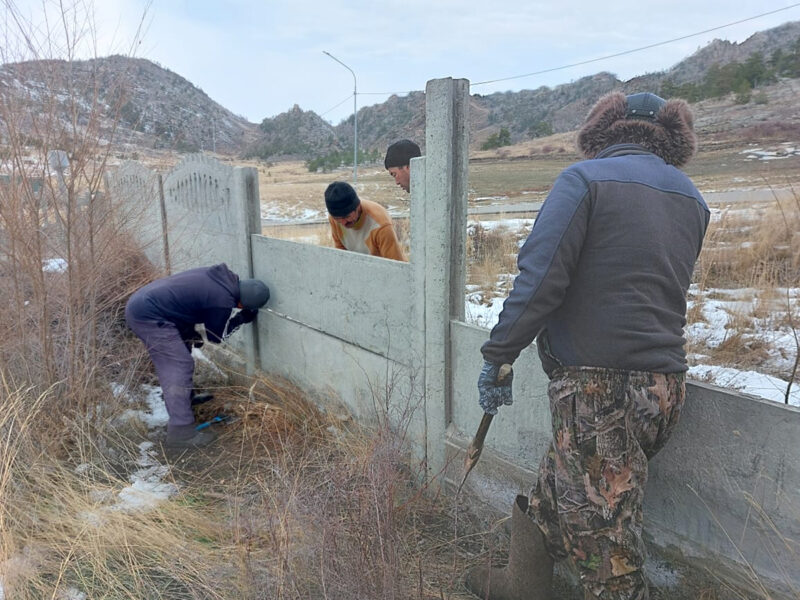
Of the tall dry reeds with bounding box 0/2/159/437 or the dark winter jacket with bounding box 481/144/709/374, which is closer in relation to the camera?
the dark winter jacket with bounding box 481/144/709/374

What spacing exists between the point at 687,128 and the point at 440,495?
2.08m

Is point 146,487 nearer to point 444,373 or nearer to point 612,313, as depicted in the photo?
point 444,373

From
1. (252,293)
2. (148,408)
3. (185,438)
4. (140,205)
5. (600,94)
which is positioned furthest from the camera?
(600,94)

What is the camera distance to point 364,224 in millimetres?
4246

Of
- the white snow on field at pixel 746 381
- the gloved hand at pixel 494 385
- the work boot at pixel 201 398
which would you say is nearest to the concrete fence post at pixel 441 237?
the gloved hand at pixel 494 385


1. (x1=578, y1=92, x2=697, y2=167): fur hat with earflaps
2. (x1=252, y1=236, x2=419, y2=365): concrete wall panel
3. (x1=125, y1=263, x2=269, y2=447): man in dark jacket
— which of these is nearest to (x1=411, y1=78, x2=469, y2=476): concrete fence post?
(x1=252, y1=236, x2=419, y2=365): concrete wall panel

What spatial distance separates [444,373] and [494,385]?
0.98 meters

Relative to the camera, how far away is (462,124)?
2885mm

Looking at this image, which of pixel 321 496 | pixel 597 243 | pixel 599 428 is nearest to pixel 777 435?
pixel 599 428

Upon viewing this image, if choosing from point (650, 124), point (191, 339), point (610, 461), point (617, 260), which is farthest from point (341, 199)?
point (610, 461)

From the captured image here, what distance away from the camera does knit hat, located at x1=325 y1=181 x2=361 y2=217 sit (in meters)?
4.02

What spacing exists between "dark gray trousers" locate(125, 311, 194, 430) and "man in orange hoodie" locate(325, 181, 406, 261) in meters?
1.40

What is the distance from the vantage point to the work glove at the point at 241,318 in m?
4.68

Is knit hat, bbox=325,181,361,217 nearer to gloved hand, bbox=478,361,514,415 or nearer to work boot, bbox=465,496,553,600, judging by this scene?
gloved hand, bbox=478,361,514,415
